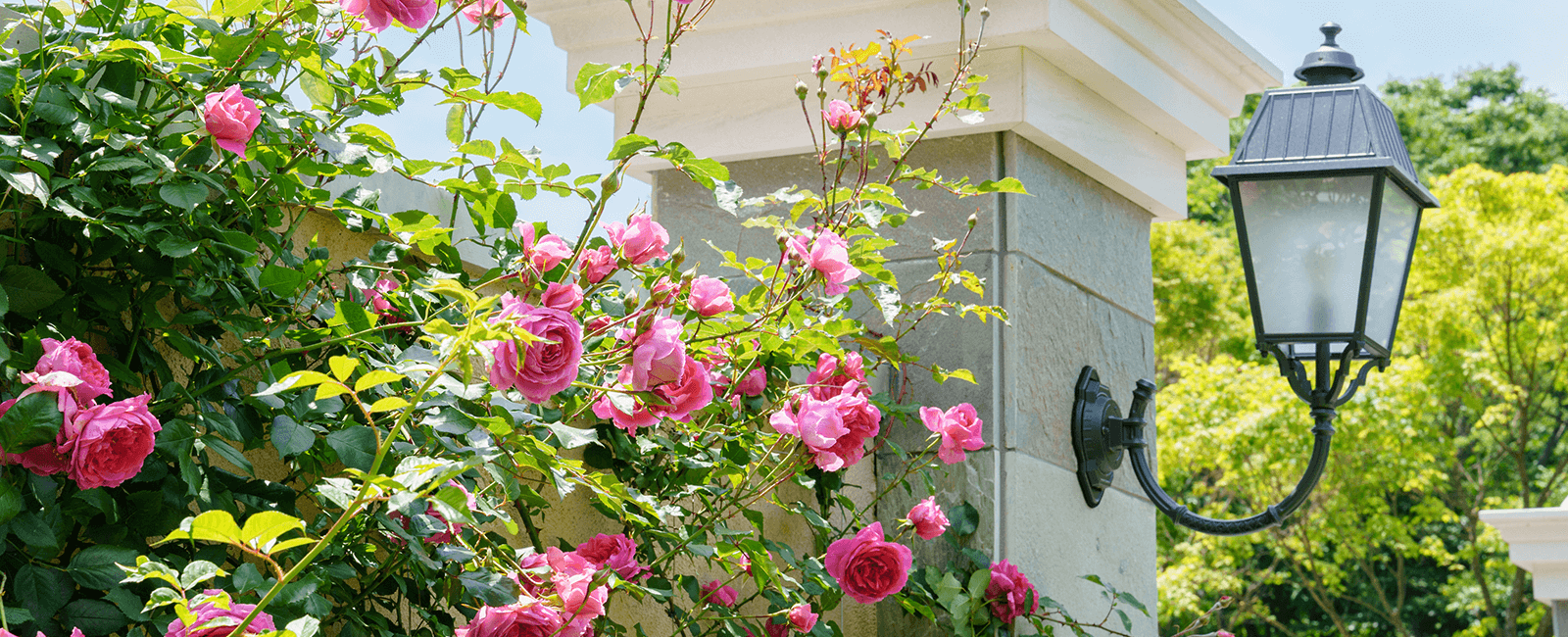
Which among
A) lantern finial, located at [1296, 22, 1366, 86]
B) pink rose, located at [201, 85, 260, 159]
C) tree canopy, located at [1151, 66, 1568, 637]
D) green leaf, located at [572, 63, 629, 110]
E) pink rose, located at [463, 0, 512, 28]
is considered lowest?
tree canopy, located at [1151, 66, 1568, 637]

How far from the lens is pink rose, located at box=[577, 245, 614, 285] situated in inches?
58.7

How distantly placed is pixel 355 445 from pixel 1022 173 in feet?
5.09

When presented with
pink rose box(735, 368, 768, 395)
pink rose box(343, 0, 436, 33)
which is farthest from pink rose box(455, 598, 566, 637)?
pink rose box(735, 368, 768, 395)

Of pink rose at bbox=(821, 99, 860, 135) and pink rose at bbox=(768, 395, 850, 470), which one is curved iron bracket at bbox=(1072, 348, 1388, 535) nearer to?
pink rose at bbox=(821, 99, 860, 135)

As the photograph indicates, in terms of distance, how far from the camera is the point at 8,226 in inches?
51.8

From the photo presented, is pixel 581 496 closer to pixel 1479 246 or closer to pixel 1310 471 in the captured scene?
pixel 1310 471

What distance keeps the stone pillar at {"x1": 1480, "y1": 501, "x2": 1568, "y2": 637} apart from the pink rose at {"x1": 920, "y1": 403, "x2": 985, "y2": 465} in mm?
4452

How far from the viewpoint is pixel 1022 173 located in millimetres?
2514

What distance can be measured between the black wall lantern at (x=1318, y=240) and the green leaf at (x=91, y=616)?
1857mm

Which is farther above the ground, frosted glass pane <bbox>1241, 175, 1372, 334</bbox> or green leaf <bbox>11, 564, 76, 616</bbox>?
frosted glass pane <bbox>1241, 175, 1372, 334</bbox>

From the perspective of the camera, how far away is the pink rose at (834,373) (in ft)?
6.81

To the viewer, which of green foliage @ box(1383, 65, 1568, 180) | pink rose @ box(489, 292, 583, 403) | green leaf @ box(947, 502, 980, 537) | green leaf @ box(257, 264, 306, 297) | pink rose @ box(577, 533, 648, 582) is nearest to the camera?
pink rose @ box(489, 292, 583, 403)

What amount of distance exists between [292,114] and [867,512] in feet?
4.62

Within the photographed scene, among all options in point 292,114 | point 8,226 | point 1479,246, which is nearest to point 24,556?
point 8,226
